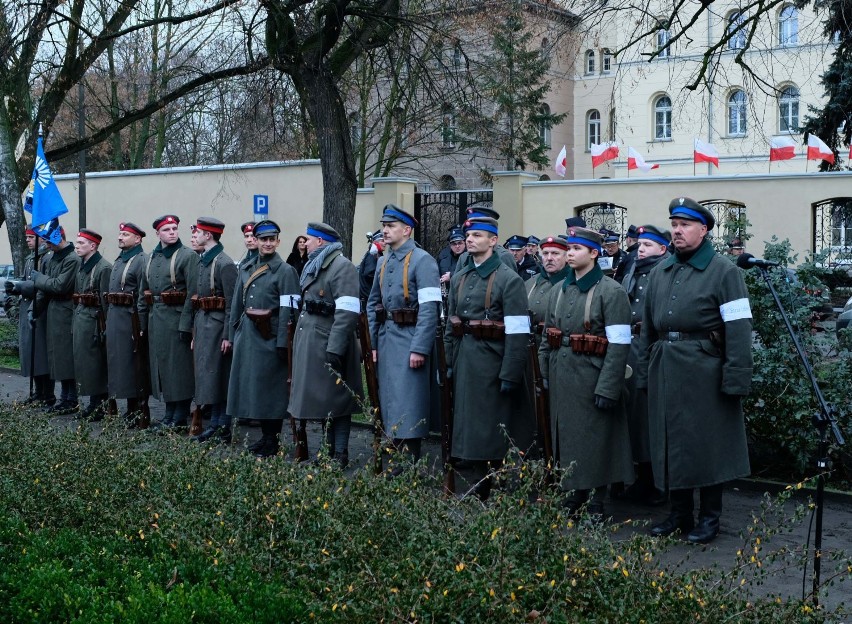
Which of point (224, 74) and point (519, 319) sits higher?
point (224, 74)

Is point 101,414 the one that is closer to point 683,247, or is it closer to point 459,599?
point 683,247

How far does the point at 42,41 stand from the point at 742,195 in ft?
41.8

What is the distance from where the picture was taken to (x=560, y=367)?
23.4 ft

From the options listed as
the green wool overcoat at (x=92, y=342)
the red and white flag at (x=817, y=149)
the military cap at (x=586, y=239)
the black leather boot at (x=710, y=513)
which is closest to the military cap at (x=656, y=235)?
the military cap at (x=586, y=239)

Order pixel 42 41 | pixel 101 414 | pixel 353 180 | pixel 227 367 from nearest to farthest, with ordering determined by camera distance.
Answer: pixel 227 367 < pixel 101 414 < pixel 353 180 < pixel 42 41

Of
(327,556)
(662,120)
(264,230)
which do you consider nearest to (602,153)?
(264,230)

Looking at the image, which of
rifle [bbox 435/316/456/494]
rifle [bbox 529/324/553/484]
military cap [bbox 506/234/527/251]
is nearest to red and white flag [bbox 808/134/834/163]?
military cap [bbox 506/234/527/251]

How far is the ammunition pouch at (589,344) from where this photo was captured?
6957 millimetres

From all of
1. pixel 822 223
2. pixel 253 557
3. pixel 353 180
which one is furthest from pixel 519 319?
pixel 822 223

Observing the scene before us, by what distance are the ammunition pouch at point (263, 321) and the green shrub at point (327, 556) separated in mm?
3361

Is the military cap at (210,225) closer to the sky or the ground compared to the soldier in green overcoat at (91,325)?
closer to the sky

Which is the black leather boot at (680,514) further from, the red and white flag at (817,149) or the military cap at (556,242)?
the red and white flag at (817,149)

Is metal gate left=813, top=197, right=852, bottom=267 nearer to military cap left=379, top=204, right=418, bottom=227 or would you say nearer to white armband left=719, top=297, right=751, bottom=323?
military cap left=379, top=204, right=418, bottom=227

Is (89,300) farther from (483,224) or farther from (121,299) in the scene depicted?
(483,224)
